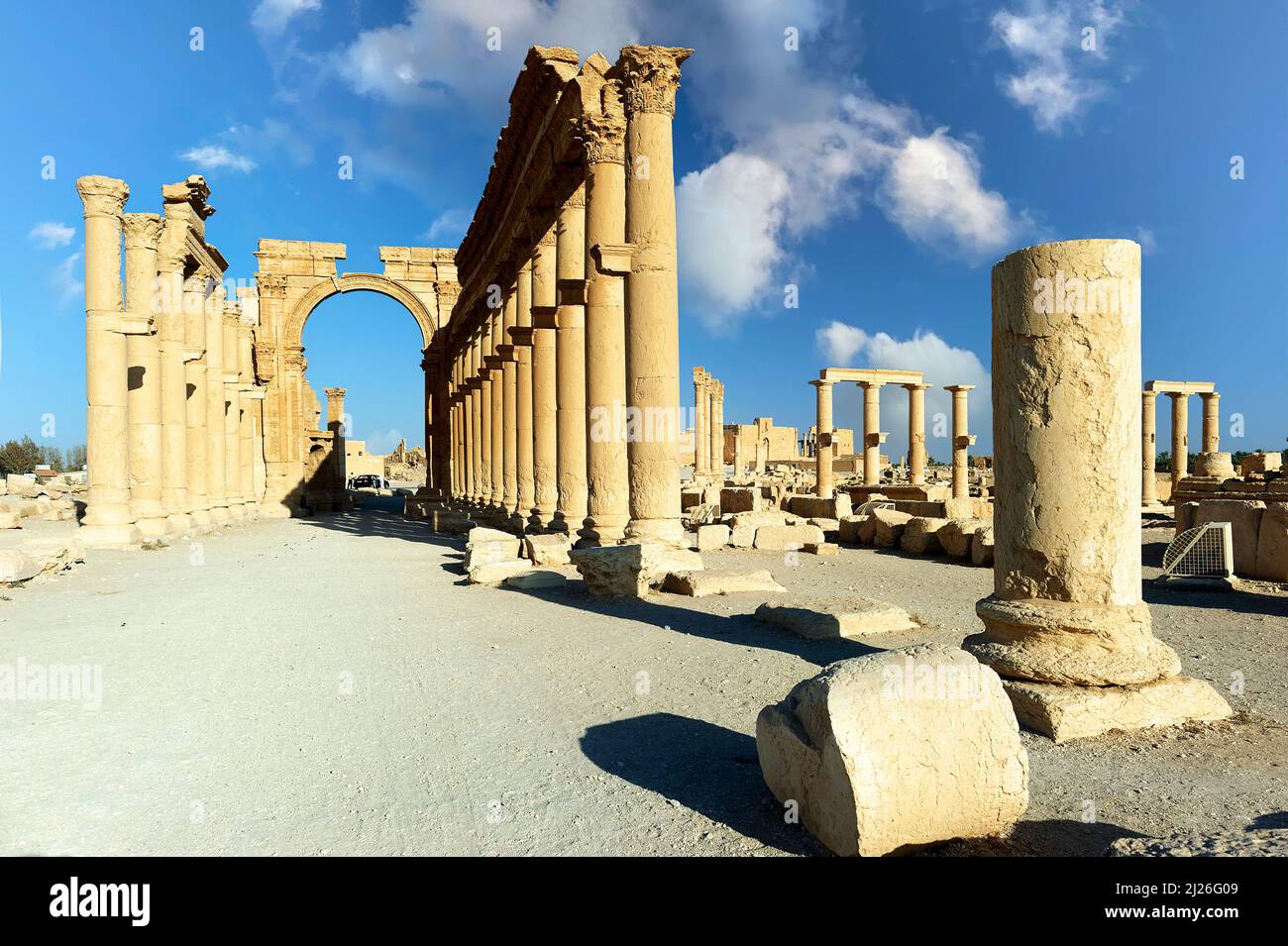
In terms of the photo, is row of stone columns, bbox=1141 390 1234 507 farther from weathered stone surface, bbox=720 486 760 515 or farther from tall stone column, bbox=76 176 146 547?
tall stone column, bbox=76 176 146 547

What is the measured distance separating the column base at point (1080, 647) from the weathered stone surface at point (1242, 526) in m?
7.03

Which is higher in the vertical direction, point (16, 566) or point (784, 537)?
point (16, 566)

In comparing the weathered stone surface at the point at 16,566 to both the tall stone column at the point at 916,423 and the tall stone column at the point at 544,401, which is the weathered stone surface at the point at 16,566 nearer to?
the tall stone column at the point at 544,401

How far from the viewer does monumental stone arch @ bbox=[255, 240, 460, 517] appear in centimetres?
3253

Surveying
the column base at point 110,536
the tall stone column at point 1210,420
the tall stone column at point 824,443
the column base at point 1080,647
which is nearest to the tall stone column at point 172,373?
the column base at point 110,536

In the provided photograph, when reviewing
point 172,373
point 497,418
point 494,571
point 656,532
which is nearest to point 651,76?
point 656,532

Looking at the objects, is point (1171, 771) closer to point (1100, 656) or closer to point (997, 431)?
point (1100, 656)

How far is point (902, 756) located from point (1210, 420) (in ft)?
117

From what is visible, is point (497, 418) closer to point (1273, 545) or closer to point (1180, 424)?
point (1273, 545)

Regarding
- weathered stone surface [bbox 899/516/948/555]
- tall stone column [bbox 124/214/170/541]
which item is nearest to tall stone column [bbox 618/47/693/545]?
weathered stone surface [bbox 899/516/948/555]

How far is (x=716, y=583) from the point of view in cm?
920

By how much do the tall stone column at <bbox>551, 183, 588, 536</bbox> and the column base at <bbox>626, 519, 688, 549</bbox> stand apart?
3223 mm

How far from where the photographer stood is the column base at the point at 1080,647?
463 cm
